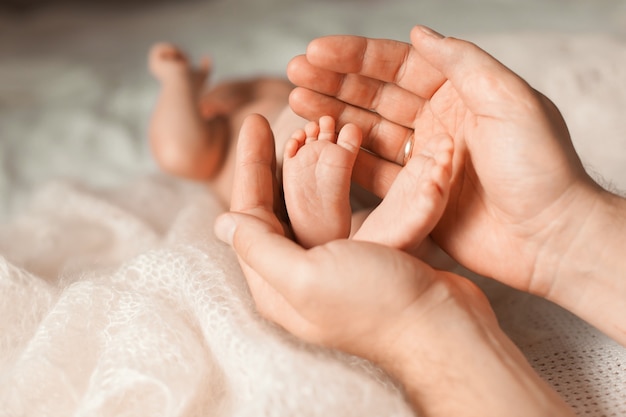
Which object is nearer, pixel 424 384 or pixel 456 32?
pixel 424 384

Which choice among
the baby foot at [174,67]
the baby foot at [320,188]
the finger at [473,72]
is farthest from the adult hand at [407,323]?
the baby foot at [174,67]

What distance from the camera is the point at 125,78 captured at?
1.70 m

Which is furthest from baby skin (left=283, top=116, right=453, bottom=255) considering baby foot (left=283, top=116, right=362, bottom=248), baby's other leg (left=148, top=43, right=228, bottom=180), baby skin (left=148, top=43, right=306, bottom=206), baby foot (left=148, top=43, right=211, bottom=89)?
baby foot (left=148, top=43, right=211, bottom=89)

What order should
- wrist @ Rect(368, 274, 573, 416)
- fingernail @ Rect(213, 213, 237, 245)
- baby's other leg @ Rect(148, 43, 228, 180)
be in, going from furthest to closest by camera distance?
baby's other leg @ Rect(148, 43, 228, 180) → fingernail @ Rect(213, 213, 237, 245) → wrist @ Rect(368, 274, 573, 416)

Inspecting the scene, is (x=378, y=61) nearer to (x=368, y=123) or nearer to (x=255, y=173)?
(x=368, y=123)

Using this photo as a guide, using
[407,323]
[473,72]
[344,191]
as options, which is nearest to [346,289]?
[407,323]

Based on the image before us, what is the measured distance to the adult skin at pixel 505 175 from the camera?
0.72 meters

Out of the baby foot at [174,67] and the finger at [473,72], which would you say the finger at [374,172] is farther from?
the baby foot at [174,67]

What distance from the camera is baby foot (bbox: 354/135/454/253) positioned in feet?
2.29

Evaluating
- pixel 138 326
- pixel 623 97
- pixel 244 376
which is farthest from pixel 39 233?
pixel 623 97

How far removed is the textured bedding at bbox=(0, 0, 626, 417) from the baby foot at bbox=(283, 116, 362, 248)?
111 mm

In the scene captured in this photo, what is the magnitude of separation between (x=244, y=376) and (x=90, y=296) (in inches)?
9.0

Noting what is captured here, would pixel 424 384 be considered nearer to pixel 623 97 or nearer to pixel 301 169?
pixel 301 169

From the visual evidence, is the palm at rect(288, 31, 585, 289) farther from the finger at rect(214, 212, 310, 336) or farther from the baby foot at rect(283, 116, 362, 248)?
the finger at rect(214, 212, 310, 336)
